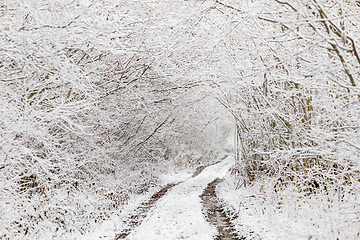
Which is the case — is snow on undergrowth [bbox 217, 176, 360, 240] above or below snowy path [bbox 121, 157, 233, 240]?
above

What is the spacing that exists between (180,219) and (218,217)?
1.23m

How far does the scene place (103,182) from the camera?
1292 cm

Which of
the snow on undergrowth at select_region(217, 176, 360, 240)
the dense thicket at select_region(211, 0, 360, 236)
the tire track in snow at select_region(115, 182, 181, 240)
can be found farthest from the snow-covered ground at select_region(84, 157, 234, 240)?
the dense thicket at select_region(211, 0, 360, 236)

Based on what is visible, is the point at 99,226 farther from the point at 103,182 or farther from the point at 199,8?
the point at 199,8

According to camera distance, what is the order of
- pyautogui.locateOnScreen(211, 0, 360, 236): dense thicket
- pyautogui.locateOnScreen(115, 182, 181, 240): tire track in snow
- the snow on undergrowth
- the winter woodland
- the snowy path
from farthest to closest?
pyautogui.locateOnScreen(115, 182, 181, 240): tire track in snow, the snowy path, the snow on undergrowth, the winter woodland, pyautogui.locateOnScreen(211, 0, 360, 236): dense thicket

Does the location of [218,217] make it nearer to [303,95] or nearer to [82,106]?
[303,95]

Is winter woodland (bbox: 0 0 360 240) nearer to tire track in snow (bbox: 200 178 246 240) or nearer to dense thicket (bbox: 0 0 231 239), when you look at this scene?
dense thicket (bbox: 0 0 231 239)

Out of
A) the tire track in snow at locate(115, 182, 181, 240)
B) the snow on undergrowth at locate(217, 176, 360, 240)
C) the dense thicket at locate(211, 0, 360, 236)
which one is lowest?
the tire track in snow at locate(115, 182, 181, 240)

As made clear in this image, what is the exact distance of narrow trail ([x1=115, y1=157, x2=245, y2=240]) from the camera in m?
8.12

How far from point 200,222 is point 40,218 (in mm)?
3900

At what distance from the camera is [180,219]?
31.9ft

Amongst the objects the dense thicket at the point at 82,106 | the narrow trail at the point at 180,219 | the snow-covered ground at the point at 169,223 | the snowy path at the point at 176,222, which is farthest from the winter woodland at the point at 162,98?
the snowy path at the point at 176,222

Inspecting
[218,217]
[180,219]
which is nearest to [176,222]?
[180,219]

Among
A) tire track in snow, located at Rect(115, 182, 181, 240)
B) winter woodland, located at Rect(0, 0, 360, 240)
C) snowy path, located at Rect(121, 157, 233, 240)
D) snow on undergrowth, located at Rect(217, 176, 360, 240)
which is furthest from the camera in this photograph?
tire track in snow, located at Rect(115, 182, 181, 240)
